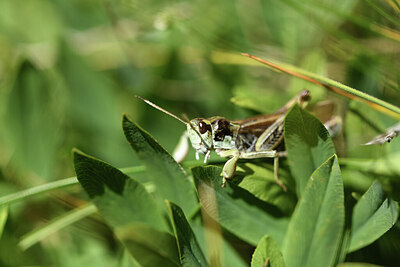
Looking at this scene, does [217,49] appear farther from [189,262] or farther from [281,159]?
[189,262]

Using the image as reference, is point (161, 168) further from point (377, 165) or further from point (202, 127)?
point (377, 165)

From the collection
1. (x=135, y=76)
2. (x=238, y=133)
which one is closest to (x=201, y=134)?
(x=238, y=133)

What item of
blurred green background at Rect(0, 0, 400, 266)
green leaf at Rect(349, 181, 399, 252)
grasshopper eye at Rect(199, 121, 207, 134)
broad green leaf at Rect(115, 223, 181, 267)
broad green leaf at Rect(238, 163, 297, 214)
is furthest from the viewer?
blurred green background at Rect(0, 0, 400, 266)

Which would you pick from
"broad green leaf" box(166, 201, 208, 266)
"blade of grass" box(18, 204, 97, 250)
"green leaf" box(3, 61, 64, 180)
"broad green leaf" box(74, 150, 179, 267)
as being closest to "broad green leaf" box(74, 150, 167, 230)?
"broad green leaf" box(74, 150, 179, 267)

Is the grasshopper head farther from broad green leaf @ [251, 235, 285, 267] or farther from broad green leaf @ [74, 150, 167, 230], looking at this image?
broad green leaf @ [251, 235, 285, 267]

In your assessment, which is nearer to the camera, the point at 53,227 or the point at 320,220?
the point at 320,220

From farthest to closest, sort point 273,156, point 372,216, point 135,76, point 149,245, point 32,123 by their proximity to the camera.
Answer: point 135,76 → point 32,123 → point 273,156 → point 372,216 → point 149,245

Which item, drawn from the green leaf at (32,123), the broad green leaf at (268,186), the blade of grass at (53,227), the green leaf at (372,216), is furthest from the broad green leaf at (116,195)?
the green leaf at (32,123)
